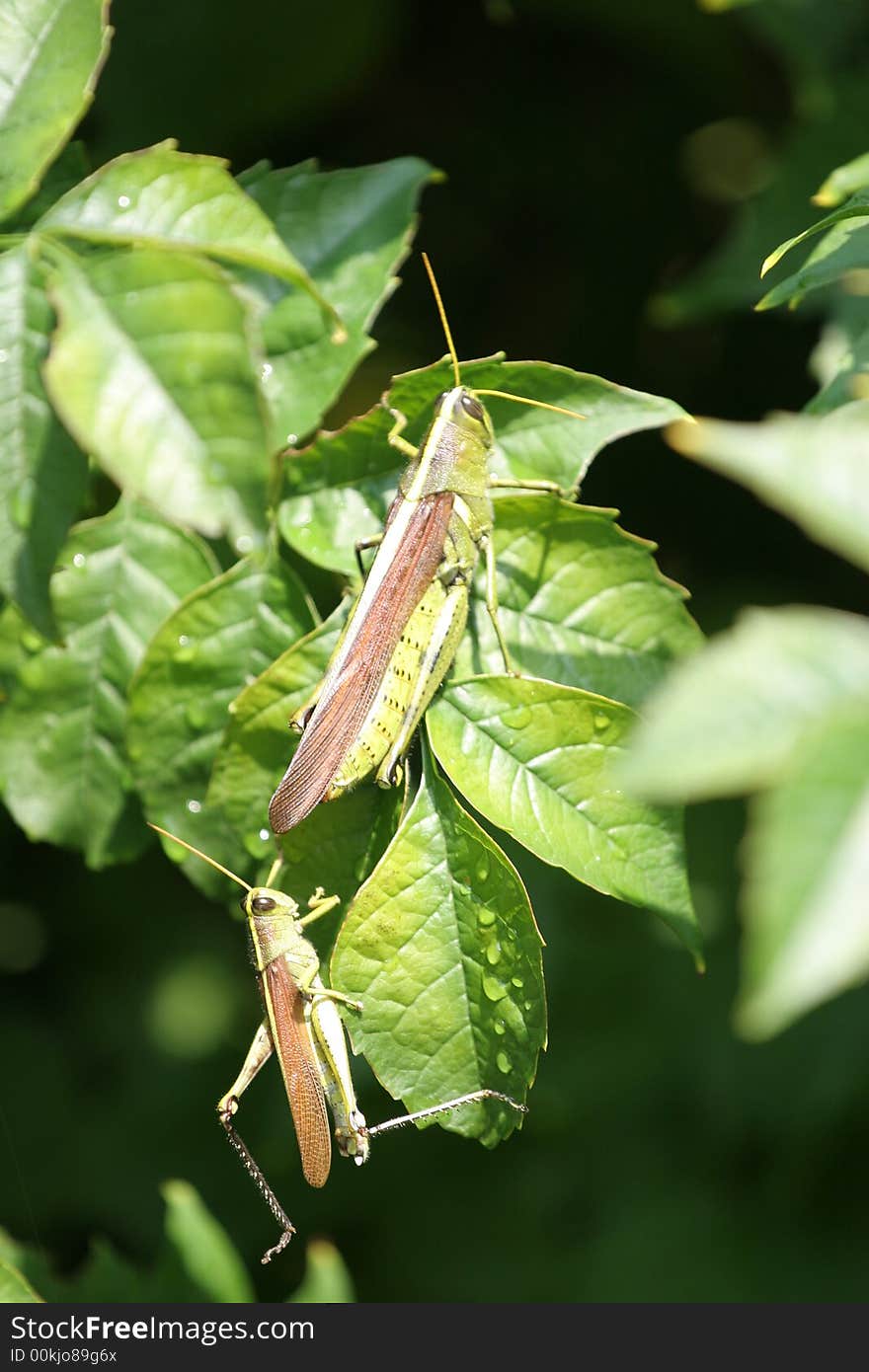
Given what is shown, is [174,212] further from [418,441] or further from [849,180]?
[849,180]

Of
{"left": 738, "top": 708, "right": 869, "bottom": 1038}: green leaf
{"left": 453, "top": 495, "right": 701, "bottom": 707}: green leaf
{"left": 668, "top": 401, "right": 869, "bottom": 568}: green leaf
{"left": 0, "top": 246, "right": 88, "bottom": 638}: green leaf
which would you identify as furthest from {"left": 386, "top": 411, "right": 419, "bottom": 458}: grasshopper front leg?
{"left": 738, "top": 708, "right": 869, "bottom": 1038}: green leaf

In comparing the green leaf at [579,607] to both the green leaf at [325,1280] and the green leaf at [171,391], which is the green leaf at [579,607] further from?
the green leaf at [325,1280]

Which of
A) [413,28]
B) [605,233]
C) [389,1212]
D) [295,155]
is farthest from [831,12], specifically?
[389,1212]

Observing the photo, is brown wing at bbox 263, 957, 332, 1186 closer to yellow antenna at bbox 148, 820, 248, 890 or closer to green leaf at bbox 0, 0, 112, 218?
yellow antenna at bbox 148, 820, 248, 890

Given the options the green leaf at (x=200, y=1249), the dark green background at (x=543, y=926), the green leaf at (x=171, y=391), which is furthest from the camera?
the dark green background at (x=543, y=926)

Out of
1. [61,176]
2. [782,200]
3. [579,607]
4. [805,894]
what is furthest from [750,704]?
[782,200]

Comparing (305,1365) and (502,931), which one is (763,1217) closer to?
(305,1365)

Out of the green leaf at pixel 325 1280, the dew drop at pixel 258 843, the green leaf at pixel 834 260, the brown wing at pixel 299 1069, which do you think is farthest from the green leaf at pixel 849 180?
the green leaf at pixel 325 1280
